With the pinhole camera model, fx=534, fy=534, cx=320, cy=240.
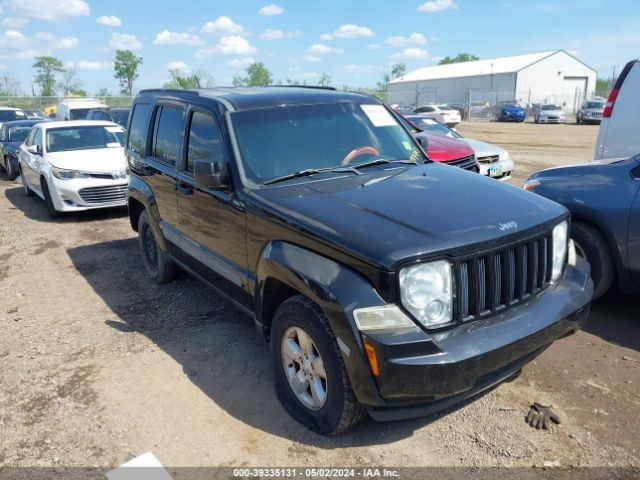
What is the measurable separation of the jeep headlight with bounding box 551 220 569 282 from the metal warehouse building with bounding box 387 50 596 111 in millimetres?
53884

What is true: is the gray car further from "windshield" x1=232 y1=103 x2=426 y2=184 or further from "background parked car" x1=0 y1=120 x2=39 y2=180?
"windshield" x1=232 y1=103 x2=426 y2=184

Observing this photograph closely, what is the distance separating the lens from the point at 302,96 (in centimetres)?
431

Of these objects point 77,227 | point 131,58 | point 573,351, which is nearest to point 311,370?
point 573,351

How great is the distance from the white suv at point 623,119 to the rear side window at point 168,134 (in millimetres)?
5673

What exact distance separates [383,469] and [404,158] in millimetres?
2321

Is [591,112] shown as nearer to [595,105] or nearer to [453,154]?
[595,105]

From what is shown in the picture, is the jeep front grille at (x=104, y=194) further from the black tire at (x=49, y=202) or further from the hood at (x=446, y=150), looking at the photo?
the hood at (x=446, y=150)

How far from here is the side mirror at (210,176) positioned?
3.63 metres

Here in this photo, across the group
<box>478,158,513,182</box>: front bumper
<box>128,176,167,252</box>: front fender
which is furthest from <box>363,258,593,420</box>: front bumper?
<box>478,158,513,182</box>: front bumper

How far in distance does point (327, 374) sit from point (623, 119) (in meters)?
6.17

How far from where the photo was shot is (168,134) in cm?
489

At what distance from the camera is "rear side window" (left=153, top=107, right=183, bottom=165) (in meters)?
4.67

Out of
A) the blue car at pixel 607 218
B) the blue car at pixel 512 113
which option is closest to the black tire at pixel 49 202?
the blue car at pixel 607 218

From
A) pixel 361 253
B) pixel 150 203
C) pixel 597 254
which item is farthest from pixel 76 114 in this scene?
pixel 361 253
